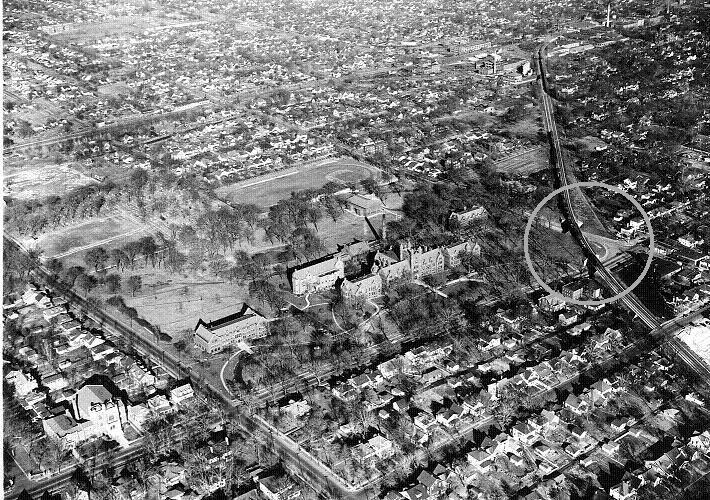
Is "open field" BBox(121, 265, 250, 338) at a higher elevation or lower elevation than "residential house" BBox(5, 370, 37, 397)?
lower

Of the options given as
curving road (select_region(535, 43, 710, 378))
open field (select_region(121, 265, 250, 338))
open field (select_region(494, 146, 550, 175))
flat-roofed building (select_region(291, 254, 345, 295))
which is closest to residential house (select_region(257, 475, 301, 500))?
open field (select_region(121, 265, 250, 338))

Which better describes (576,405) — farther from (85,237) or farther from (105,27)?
(105,27)

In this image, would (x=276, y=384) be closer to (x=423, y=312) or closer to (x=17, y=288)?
(x=423, y=312)

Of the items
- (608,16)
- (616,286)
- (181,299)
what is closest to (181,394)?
(181,299)

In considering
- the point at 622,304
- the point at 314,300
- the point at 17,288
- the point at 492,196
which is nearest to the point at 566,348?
the point at 622,304

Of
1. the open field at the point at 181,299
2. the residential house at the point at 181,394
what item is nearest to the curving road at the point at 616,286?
the open field at the point at 181,299

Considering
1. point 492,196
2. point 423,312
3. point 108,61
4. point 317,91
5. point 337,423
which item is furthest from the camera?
point 108,61

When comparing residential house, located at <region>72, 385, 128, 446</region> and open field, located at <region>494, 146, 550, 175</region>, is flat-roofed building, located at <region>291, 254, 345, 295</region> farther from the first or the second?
open field, located at <region>494, 146, 550, 175</region>
